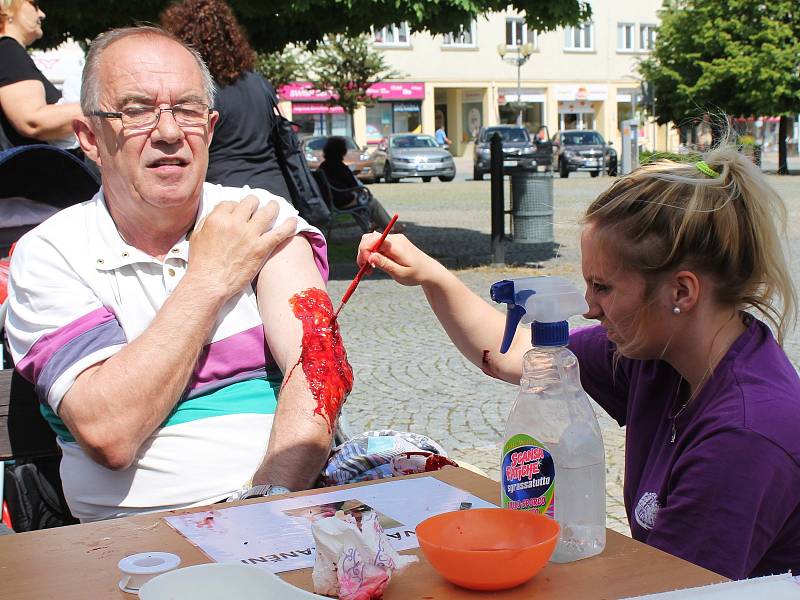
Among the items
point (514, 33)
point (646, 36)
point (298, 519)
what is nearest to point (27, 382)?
point (298, 519)

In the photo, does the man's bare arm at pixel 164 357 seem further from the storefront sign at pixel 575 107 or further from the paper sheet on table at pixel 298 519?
the storefront sign at pixel 575 107

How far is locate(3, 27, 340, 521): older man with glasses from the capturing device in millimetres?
2322

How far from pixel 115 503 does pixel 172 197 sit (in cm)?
80

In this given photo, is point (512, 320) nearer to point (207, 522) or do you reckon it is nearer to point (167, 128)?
point (207, 522)

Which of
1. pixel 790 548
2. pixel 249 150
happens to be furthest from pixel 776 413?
pixel 249 150

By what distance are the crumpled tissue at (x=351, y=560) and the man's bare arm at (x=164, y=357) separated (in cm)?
101

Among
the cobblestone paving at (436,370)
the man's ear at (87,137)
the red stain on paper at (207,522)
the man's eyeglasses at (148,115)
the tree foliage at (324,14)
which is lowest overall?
the cobblestone paving at (436,370)

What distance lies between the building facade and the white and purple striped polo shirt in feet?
150

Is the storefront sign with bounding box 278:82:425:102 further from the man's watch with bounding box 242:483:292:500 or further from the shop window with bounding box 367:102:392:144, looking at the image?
the man's watch with bounding box 242:483:292:500

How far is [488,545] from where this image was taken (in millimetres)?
1476

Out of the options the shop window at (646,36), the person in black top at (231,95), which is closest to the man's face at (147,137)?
the person in black top at (231,95)

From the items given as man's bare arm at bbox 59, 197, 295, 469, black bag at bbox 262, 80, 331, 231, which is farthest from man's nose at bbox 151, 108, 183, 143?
black bag at bbox 262, 80, 331, 231

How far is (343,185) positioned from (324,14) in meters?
3.37

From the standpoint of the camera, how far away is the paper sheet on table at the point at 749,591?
1.01 meters
